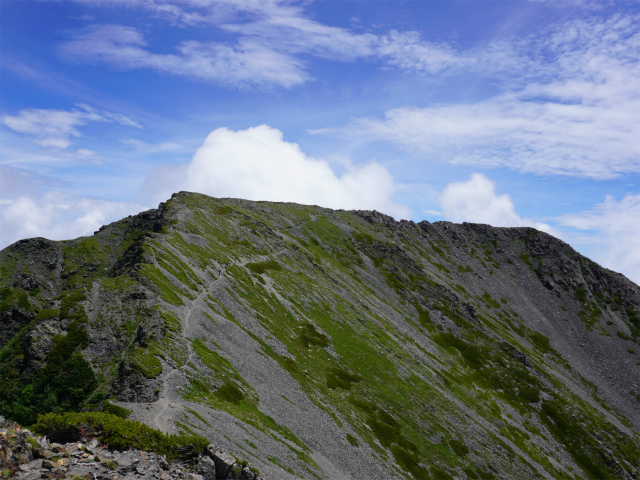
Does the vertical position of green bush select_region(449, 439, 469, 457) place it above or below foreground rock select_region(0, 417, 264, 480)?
below

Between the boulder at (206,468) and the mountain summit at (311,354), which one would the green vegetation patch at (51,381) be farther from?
the boulder at (206,468)

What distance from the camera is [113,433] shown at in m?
29.5

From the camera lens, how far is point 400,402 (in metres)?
86.8

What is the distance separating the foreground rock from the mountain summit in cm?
1184

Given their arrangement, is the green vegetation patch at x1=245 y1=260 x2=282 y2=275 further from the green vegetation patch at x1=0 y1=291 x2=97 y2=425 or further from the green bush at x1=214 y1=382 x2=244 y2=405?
the green bush at x1=214 y1=382 x2=244 y2=405

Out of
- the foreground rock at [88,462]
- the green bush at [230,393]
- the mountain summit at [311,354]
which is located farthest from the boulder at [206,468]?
the green bush at [230,393]

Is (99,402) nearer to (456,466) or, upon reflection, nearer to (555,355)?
(456,466)

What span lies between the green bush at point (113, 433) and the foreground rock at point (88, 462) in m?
0.82

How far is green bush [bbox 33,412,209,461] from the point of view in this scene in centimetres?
2867

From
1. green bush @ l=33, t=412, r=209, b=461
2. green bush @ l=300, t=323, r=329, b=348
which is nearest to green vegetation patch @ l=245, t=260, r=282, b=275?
green bush @ l=300, t=323, r=329, b=348

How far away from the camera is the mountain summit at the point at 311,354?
55219 mm

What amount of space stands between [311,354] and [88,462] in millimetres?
A: 64977

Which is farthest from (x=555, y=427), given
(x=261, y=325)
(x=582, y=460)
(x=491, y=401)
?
(x=261, y=325)

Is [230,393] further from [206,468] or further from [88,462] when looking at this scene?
[88,462]
